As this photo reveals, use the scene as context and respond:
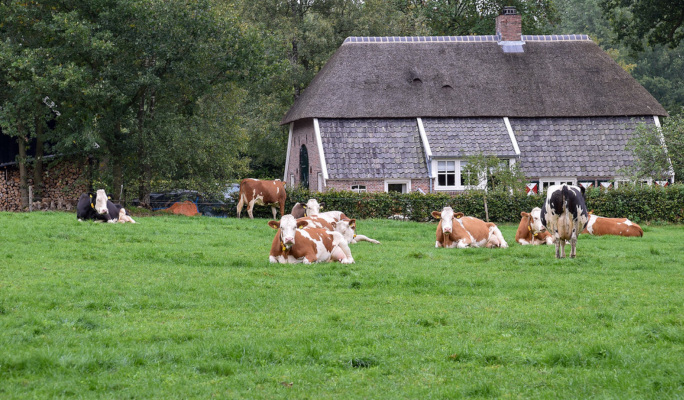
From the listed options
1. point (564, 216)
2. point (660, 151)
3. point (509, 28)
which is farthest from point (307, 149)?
point (564, 216)

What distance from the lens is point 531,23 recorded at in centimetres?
4831

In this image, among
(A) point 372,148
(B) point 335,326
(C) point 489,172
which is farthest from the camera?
(A) point 372,148

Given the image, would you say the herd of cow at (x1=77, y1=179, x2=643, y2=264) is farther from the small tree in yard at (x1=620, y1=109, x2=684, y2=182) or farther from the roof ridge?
the roof ridge

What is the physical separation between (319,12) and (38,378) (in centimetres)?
3943

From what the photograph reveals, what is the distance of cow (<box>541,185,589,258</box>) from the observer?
15508 mm

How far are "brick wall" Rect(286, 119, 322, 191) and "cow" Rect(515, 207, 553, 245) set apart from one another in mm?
17199

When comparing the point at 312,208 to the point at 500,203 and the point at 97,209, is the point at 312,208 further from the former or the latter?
the point at 500,203

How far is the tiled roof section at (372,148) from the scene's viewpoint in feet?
111

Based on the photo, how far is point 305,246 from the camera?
46.3 feet

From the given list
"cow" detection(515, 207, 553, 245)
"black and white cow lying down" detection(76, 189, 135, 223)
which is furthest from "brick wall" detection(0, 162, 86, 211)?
"cow" detection(515, 207, 553, 245)

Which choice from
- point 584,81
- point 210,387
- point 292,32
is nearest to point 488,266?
point 210,387

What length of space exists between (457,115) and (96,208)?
18.3 meters

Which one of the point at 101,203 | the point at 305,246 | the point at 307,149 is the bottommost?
the point at 305,246

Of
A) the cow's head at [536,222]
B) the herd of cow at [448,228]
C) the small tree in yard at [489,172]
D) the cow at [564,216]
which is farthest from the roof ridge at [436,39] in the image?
the cow at [564,216]
